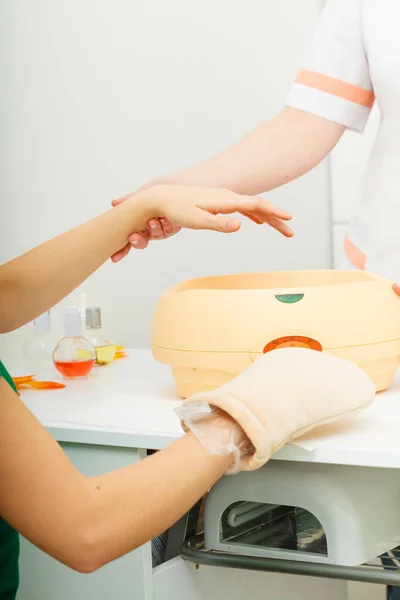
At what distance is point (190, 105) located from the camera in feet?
6.54

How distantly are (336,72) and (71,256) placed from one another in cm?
61

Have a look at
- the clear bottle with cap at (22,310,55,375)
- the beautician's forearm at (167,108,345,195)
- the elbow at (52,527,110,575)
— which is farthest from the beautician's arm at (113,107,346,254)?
the elbow at (52,527,110,575)

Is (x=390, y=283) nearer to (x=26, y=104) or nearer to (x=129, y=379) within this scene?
(x=129, y=379)

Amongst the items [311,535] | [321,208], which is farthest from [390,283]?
[321,208]

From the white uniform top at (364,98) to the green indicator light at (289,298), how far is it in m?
0.41

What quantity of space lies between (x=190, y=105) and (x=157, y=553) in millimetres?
1184

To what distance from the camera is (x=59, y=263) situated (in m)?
1.11

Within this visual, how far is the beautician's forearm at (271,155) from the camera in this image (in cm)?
135

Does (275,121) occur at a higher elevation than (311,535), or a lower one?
higher

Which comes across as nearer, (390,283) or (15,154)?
(390,283)

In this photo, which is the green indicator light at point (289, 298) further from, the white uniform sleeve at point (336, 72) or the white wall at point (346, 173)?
the white wall at point (346, 173)

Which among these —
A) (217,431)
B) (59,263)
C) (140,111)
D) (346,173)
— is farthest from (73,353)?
(346,173)

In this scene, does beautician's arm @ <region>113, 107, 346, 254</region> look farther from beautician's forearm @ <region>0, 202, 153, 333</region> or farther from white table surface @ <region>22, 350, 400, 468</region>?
white table surface @ <region>22, 350, 400, 468</region>

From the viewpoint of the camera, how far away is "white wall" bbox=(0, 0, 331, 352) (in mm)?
1938
